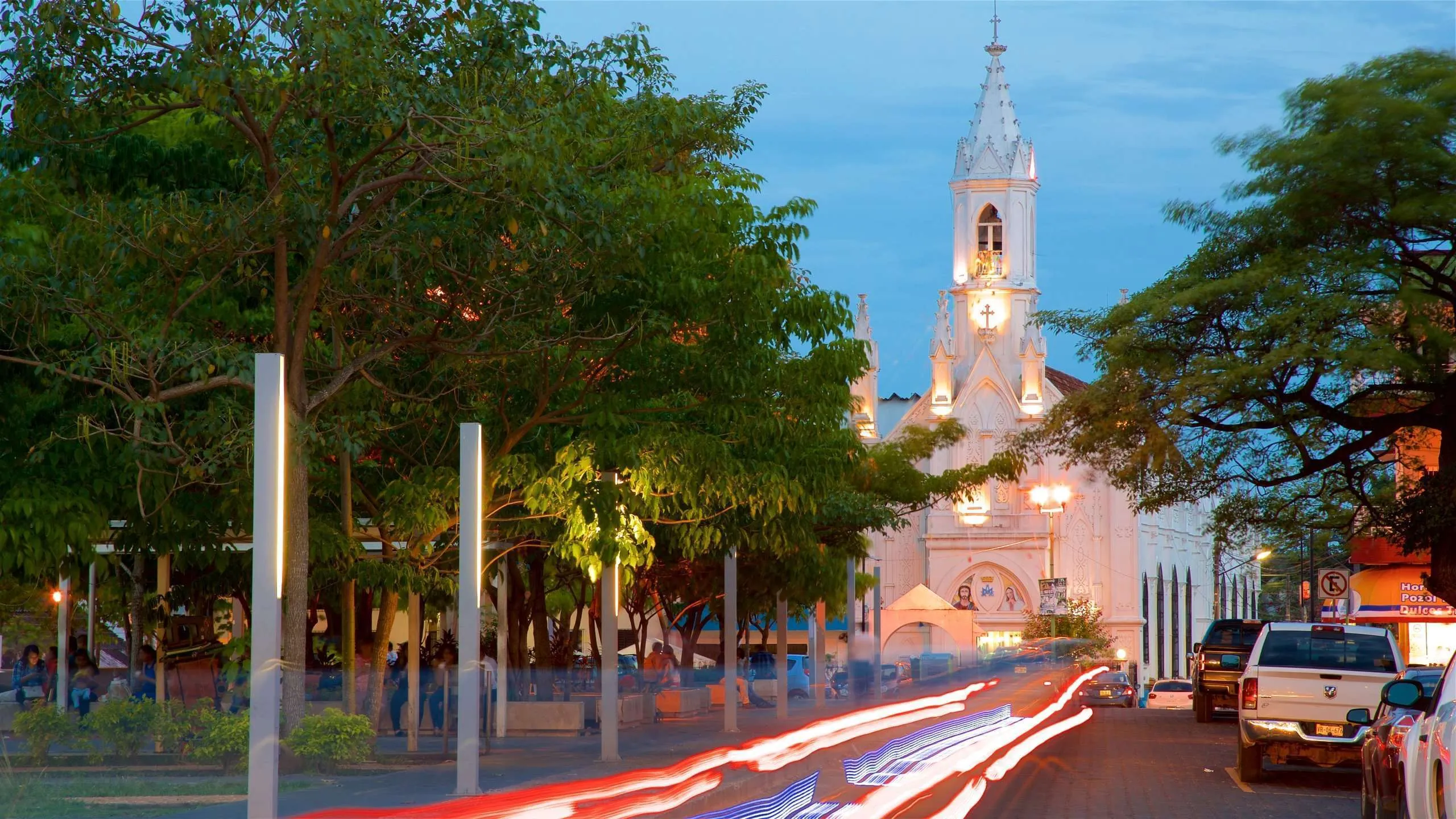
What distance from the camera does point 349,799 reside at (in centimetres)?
1395

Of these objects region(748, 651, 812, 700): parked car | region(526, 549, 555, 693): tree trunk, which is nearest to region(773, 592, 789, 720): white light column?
region(526, 549, 555, 693): tree trunk

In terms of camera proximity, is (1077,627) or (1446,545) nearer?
(1446,545)

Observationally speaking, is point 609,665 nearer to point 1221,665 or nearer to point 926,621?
point 1221,665

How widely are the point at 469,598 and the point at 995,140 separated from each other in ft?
250

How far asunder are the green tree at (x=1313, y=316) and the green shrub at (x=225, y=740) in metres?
15.0

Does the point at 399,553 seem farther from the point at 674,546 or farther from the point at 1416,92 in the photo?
the point at 1416,92

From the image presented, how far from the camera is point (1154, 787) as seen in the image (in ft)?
60.8

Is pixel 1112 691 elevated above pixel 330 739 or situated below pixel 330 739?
below

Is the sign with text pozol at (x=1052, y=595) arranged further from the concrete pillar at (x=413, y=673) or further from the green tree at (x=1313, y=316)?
the concrete pillar at (x=413, y=673)

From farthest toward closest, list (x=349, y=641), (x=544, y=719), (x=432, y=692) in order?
(x=544, y=719) → (x=432, y=692) → (x=349, y=641)

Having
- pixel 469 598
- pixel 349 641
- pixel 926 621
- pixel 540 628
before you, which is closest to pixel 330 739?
pixel 349 641

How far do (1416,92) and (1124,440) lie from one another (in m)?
7.02

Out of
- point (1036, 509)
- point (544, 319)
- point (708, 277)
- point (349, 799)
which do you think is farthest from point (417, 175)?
point (1036, 509)

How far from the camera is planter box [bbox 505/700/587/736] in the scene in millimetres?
24969
